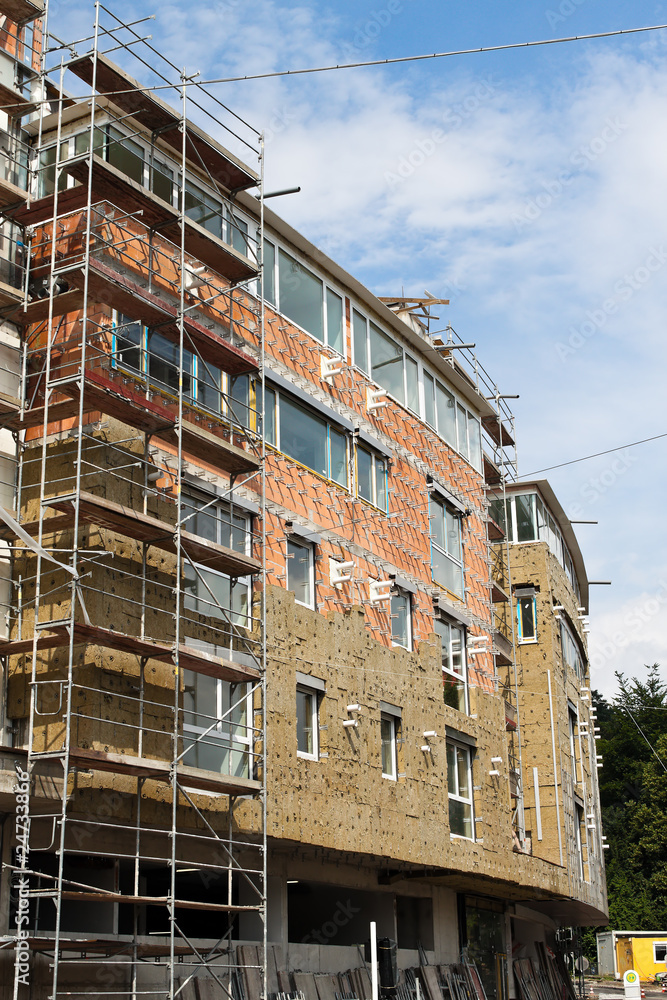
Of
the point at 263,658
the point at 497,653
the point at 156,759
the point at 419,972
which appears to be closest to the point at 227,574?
the point at 263,658

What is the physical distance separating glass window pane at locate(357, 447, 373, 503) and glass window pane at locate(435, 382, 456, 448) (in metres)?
5.22

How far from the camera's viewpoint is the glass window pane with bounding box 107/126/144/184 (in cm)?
2014

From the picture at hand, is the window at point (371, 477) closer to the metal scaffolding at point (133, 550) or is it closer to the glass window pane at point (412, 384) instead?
the glass window pane at point (412, 384)

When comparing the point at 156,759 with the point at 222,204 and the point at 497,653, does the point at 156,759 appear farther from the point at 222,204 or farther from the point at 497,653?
the point at 497,653

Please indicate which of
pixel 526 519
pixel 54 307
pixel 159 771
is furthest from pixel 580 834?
pixel 54 307

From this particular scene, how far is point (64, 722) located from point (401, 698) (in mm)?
10092

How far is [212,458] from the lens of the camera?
2028cm

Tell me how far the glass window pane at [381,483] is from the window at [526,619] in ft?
45.1

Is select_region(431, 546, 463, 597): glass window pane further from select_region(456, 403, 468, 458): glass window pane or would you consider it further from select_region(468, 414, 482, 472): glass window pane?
select_region(468, 414, 482, 472): glass window pane

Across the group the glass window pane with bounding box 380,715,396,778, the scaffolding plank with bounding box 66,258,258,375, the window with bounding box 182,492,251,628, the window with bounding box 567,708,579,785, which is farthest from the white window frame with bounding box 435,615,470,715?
the window with bounding box 567,708,579,785

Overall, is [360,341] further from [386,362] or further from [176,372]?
[176,372]

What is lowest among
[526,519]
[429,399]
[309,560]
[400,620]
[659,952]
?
[659,952]

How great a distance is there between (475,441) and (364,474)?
28.1ft

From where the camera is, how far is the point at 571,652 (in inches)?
1735
